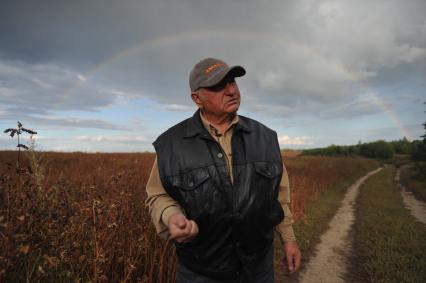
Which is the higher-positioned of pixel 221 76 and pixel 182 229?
pixel 221 76

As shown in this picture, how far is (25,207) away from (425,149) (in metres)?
35.3

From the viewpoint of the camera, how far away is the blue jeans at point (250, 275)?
7.12ft

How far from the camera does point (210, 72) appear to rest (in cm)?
222

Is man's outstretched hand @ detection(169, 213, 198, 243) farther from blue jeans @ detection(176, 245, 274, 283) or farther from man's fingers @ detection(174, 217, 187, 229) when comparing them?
blue jeans @ detection(176, 245, 274, 283)

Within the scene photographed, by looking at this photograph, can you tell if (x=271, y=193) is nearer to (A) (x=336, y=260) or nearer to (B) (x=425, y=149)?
(A) (x=336, y=260)

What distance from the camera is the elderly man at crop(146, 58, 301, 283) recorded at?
6.63 ft

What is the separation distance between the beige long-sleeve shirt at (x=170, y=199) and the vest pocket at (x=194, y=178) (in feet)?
0.51

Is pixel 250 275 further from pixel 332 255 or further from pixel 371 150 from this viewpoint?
pixel 371 150

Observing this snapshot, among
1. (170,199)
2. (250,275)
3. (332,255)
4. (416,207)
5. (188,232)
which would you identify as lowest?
A: (416,207)

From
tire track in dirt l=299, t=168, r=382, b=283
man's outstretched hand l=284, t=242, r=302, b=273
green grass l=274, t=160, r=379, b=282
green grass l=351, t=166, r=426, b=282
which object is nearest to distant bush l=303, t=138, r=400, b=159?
green grass l=274, t=160, r=379, b=282

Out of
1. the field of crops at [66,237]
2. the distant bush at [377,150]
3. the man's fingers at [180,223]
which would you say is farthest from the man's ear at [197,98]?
the distant bush at [377,150]

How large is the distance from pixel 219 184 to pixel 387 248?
6.48 meters

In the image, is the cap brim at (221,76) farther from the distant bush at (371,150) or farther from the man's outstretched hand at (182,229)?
the distant bush at (371,150)

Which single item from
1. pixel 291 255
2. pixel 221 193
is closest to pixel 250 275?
pixel 291 255
